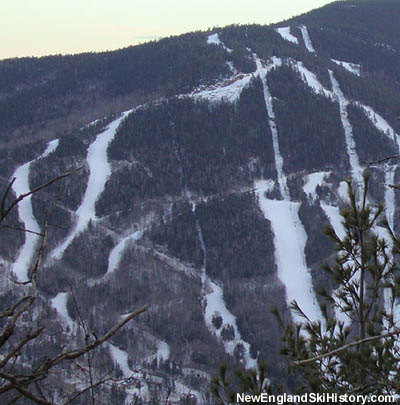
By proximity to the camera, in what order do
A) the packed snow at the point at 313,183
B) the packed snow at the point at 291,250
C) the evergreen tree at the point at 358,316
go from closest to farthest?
the evergreen tree at the point at 358,316, the packed snow at the point at 291,250, the packed snow at the point at 313,183

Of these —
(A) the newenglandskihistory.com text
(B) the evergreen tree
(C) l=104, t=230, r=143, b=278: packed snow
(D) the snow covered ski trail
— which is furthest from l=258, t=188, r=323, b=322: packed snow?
(A) the newenglandskihistory.com text

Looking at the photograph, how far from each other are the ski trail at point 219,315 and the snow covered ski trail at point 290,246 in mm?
7607

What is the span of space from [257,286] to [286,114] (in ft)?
158

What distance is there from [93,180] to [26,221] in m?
15.5

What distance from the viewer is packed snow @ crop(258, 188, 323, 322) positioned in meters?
94.4

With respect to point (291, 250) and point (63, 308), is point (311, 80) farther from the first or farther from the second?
point (63, 308)

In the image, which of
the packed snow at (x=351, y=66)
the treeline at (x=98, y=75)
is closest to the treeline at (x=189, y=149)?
the treeline at (x=98, y=75)

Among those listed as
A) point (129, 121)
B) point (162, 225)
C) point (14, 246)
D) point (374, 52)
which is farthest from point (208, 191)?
point (374, 52)

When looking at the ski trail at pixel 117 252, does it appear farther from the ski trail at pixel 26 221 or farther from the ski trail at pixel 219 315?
the ski trail at pixel 219 315

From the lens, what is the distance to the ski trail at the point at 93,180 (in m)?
113

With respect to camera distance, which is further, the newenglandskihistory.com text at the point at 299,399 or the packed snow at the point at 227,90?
the packed snow at the point at 227,90

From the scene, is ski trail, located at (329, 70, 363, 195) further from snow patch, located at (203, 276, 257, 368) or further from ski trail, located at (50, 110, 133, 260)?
ski trail, located at (50, 110, 133, 260)

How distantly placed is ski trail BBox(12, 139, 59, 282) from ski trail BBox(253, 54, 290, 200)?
36.5m

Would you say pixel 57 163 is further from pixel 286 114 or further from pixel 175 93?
pixel 286 114
